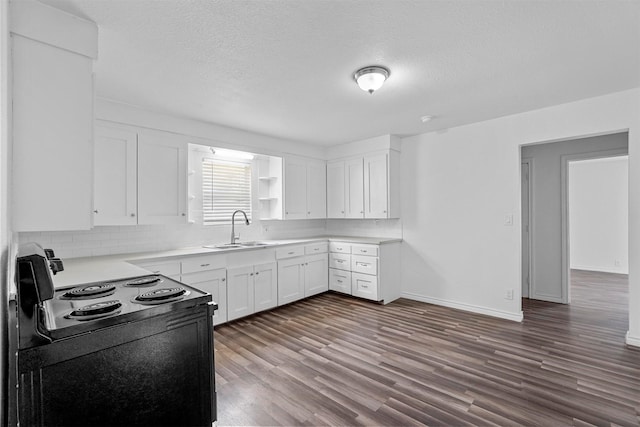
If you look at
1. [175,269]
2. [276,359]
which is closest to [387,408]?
[276,359]

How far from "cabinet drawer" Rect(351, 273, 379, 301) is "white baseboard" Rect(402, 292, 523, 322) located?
65 cm

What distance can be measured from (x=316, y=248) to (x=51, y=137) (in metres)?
3.48

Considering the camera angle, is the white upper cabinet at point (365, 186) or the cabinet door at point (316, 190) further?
the cabinet door at point (316, 190)

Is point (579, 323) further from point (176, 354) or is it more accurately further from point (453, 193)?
point (176, 354)

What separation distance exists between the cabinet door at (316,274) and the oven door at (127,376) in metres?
2.98

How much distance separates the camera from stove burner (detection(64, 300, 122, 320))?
1198mm

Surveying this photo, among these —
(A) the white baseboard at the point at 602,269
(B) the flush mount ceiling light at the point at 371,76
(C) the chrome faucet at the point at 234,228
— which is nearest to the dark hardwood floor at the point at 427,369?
(C) the chrome faucet at the point at 234,228

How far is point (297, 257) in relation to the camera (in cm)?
435

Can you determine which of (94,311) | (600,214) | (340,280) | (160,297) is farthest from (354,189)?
(600,214)

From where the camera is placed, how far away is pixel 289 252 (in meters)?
4.25

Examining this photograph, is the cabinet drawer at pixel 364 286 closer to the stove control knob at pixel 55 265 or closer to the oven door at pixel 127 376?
the oven door at pixel 127 376

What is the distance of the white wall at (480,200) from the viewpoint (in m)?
3.00

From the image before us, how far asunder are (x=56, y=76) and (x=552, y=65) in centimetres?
338

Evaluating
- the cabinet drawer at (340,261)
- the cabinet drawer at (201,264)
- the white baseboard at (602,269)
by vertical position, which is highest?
the cabinet drawer at (201,264)
